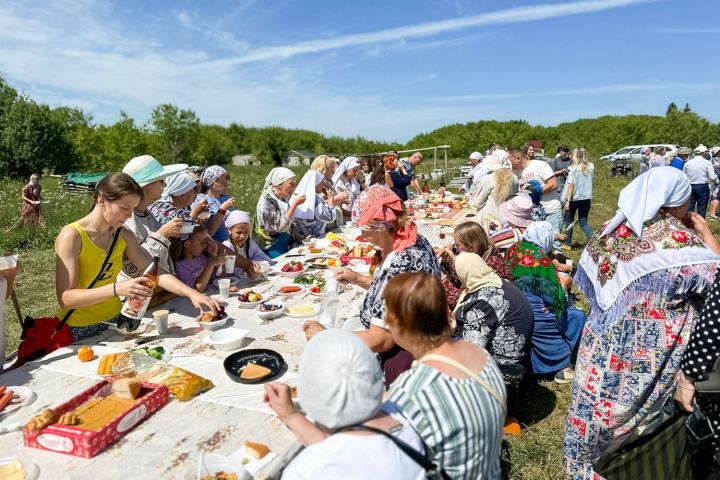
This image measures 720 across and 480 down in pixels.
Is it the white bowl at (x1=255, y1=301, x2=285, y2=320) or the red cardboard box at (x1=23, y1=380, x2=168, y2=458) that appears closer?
the red cardboard box at (x1=23, y1=380, x2=168, y2=458)

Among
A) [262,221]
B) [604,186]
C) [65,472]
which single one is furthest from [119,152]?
[65,472]

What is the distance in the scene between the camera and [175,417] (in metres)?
1.91

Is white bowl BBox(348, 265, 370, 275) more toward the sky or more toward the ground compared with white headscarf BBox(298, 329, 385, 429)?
more toward the ground

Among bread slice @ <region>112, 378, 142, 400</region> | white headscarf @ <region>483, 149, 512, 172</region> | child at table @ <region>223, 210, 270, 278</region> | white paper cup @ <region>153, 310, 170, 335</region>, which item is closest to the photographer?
→ bread slice @ <region>112, 378, 142, 400</region>

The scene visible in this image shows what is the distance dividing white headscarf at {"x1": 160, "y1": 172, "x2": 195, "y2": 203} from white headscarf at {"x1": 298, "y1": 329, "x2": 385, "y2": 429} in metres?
3.11

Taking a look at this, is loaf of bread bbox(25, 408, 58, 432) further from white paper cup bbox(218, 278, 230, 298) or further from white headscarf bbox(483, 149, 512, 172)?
white headscarf bbox(483, 149, 512, 172)

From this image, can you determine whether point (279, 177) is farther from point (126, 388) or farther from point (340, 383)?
point (340, 383)

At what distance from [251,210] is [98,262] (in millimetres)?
11647

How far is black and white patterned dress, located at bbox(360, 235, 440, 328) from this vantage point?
2496 millimetres

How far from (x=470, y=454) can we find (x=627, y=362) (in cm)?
138

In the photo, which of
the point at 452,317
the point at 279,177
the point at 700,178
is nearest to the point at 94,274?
the point at 452,317

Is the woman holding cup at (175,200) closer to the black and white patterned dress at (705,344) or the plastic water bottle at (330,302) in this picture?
the plastic water bottle at (330,302)

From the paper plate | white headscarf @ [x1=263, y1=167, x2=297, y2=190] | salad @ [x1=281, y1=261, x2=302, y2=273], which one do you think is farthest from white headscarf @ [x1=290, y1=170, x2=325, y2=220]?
the paper plate

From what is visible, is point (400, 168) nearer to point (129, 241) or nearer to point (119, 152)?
point (129, 241)
